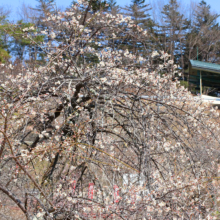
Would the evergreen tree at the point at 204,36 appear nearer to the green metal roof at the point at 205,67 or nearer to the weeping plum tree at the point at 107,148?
the green metal roof at the point at 205,67

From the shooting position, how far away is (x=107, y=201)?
75.4 inches

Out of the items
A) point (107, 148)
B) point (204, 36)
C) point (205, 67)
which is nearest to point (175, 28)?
point (204, 36)

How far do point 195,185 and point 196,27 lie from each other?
2414 cm

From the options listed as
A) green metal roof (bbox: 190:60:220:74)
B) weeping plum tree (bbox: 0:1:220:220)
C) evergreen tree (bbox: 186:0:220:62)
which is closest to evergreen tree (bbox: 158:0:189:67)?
evergreen tree (bbox: 186:0:220:62)

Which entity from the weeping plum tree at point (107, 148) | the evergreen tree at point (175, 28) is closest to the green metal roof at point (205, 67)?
the evergreen tree at point (175, 28)

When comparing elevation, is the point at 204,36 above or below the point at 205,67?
above

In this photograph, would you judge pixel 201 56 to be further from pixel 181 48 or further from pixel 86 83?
pixel 86 83

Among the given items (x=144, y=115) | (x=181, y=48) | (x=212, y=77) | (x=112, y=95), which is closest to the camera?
(x=144, y=115)

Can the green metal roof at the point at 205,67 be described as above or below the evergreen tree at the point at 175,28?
below

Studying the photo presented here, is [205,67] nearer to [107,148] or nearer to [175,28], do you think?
[175,28]

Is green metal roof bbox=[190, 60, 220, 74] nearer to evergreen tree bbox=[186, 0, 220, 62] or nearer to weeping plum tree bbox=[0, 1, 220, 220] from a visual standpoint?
evergreen tree bbox=[186, 0, 220, 62]

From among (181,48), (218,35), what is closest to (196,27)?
(218,35)

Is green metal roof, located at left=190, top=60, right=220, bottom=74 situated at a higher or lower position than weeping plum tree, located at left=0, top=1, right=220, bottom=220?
higher

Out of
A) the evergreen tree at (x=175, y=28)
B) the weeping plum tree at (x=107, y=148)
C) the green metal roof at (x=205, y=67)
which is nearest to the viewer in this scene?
the weeping plum tree at (x=107, y=148)
